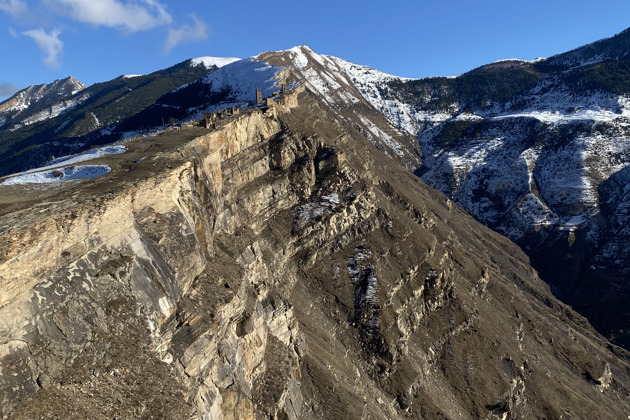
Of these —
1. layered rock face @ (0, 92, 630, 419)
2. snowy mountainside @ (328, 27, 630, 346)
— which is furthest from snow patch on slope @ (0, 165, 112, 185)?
snowy mountainside @ (328, 27, 630, 346)

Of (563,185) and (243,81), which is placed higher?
(243,81)

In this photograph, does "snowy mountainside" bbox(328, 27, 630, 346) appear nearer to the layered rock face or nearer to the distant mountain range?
the distant mountain range

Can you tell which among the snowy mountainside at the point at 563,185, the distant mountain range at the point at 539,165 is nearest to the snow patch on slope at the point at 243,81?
the distant mountain range at the point at 539,165

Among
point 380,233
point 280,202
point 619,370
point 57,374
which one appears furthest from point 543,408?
point 57,374

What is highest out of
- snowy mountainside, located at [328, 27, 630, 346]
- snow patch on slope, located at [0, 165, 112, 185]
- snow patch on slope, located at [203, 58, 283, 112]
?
snow patch on slope, located at [203, 58, 283, 112]

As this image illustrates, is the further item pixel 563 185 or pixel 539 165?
pixel 539 165

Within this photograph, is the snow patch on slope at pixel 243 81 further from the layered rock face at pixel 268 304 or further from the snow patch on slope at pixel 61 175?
the snow patch on slope at pixel 61 175

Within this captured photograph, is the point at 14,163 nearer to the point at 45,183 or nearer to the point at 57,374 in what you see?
the point at 45,183

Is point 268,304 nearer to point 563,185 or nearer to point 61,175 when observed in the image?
point 61,175

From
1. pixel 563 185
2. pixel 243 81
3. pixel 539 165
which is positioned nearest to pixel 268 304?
pixel 243 81
